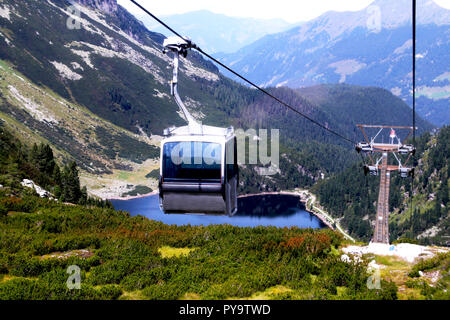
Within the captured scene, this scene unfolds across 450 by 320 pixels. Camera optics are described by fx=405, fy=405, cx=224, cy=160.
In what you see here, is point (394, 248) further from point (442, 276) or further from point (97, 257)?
point (97, 257)

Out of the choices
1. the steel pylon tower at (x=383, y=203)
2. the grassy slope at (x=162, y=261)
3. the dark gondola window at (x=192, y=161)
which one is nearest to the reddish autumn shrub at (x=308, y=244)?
the grassy slope at (x=162, y=261)

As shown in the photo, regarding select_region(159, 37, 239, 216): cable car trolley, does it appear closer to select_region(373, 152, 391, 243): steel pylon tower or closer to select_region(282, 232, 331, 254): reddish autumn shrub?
select_region(282, 232, 331, 254): reddish autumn shrub

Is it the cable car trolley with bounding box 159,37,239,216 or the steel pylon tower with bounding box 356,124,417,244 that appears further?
the steel pylon tower with bounding box 356,124,417,244

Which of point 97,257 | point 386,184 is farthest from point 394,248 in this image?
point 386,184

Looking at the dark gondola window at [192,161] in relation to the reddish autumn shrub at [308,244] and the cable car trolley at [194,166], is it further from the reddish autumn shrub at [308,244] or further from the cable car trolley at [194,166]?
the reddish autumn shrub at [308,244]

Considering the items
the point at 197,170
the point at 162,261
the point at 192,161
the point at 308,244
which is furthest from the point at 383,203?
the point at 192,161

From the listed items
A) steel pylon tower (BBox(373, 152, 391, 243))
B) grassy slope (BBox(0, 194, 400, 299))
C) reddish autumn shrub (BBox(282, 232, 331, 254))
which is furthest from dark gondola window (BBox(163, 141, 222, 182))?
steel pylon tower (BBox(373, 152, 391, 243))
